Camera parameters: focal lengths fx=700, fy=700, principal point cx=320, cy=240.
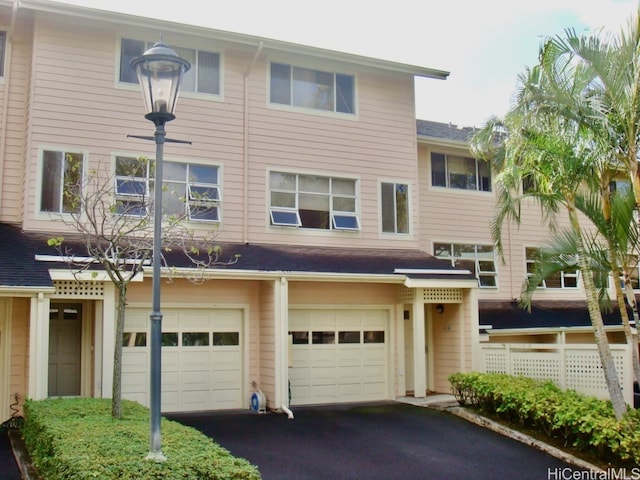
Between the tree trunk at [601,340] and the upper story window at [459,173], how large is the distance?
781 cm

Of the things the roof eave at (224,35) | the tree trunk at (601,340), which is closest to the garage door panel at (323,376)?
the tree trunk at (601,340)

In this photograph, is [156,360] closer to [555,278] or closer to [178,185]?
[178,185]

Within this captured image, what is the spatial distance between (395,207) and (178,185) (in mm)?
5417

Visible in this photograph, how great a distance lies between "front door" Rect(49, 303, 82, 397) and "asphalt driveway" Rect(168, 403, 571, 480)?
239 centimetres

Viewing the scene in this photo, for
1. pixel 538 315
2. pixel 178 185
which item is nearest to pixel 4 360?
pixel 178 185

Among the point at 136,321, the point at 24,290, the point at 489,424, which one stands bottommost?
the point at 489,424

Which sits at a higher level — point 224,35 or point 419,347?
point 224,35

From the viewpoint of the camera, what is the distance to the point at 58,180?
14.0 metres

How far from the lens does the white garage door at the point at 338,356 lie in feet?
52.0

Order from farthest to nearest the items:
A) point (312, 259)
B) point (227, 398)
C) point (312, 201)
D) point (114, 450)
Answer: point (312, 201), point (312, 259), point (227, 398), point (114, 450)

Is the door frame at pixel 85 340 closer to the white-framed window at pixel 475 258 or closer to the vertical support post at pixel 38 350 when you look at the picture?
the vertical support post at pixel 38 350

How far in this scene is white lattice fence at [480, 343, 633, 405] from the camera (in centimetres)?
1193

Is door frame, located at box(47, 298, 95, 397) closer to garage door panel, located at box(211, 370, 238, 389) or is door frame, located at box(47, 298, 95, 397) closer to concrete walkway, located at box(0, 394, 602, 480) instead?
concrete walkway, located at box(0, 394, 602, 480)

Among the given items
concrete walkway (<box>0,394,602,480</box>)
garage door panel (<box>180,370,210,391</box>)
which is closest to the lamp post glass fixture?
concrete walkway (<box>0,394,602,480</box>)
